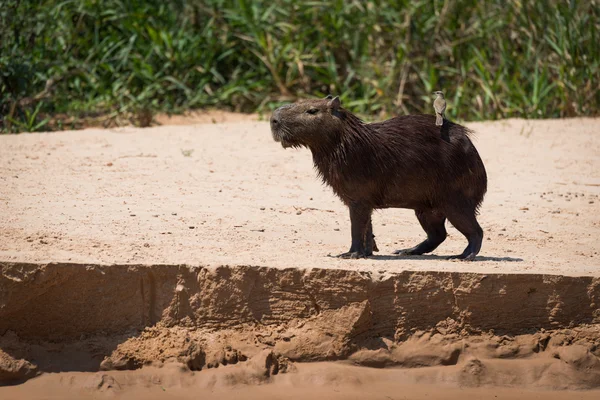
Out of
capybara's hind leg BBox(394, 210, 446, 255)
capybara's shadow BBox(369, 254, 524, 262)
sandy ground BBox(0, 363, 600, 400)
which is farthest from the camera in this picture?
Answer: capybara's hind leg BBox(394, 210, 446, 255)

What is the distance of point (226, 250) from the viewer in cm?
586

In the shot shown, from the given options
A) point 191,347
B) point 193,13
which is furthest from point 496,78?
→ point 191,347

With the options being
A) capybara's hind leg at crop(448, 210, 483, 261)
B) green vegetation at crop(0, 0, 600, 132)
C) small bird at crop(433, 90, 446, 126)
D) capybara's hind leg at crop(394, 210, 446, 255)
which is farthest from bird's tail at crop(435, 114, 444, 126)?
green vegetation at crop(0, 0, 600, 132)

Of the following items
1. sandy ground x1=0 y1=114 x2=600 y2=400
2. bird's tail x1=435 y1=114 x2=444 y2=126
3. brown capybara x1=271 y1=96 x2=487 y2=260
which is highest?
bird's tail x1=435 y1=114 x2=444 y2=126

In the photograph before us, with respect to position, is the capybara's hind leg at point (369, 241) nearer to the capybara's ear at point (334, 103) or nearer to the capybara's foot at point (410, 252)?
the capybara's foot at point (410, 252)

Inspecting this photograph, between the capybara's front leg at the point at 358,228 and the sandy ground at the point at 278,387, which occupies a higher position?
the capybara's front leg at the point at 358,228

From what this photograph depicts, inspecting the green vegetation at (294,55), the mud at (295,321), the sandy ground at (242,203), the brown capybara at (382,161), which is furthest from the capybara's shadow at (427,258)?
the green vegetation at (294,55)

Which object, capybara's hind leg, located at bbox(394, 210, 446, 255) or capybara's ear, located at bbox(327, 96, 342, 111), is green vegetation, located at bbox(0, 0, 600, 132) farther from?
capybara's ear, located at bbox(327, 96, 342, 111)

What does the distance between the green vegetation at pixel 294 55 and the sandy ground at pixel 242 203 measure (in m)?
1.06

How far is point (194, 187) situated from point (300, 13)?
442cm

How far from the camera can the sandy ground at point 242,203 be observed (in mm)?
5742

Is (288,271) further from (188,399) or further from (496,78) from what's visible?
(496,78)

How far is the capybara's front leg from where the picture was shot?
5.65m

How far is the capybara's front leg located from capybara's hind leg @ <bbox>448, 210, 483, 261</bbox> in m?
0.50
